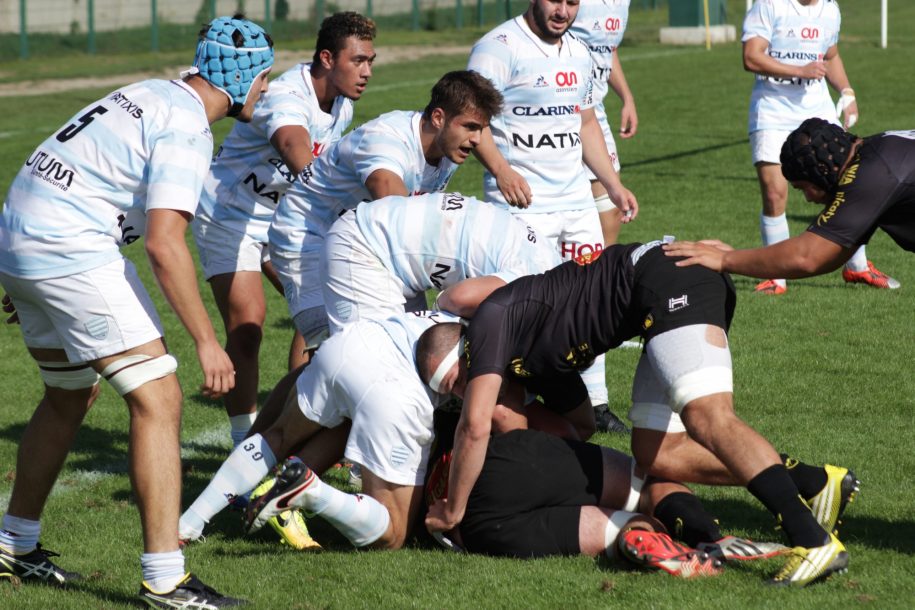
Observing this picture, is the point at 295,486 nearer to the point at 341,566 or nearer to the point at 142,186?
the point at 341,566

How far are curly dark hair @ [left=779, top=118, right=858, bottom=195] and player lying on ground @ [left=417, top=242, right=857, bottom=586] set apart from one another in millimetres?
513

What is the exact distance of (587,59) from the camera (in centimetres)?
786

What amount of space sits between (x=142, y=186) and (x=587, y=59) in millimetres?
3821

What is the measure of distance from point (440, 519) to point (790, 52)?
654 centimetres

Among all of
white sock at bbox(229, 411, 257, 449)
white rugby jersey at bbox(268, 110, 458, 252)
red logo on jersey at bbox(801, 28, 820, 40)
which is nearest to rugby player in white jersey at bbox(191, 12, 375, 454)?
white sock at bbox(229, 411, 257, 449)

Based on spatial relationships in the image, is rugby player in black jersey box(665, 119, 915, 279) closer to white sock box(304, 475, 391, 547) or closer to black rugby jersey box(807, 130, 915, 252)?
black rugby jersey box(807, 130, 915, 252)

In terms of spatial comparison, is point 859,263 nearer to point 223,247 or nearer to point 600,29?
point 600,29

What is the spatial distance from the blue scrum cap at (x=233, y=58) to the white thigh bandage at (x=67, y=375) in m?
1.11

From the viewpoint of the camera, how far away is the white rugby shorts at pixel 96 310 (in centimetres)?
457

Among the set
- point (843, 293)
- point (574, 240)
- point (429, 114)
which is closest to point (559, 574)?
point (429, 114)

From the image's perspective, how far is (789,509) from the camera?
4574 mm

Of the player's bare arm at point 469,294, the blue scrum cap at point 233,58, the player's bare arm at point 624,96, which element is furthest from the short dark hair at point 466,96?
the player's bare arm at point 624,96

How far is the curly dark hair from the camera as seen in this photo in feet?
15.9

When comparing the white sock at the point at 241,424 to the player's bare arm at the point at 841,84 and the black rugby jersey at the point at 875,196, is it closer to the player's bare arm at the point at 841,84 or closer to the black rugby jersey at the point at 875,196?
the black rugby jersey at the point at 875,196
